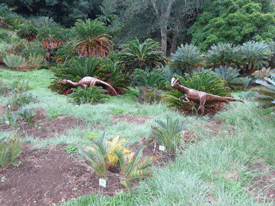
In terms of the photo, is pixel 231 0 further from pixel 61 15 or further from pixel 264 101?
pixel 61 15

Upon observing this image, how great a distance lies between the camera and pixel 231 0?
1568 centimetres

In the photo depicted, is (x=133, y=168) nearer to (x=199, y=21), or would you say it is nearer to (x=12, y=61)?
(x=12, y=61)

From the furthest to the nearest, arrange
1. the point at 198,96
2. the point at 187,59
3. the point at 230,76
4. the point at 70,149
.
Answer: the point at 230,76 < the point at 187,59 < the point at 198,96 < the point at 70,149

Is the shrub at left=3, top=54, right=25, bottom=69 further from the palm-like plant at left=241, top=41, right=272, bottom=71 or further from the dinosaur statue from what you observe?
the palm-like plant at left=241, top=41, right=272, bottom=71

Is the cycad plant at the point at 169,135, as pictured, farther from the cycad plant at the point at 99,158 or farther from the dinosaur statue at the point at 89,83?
the dinosaur statue at the point at 89,83

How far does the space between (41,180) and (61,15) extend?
28.6m

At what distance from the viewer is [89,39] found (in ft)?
26.8

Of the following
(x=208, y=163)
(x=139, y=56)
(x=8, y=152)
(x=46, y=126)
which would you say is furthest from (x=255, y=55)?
(x=8, y=152)

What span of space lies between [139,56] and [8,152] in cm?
442

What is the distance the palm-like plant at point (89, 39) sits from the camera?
26.5 feet

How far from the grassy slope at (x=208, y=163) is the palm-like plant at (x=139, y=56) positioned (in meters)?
2.67

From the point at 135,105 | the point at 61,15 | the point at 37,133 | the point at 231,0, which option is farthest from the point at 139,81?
the point at 61,15

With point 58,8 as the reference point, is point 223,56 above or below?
below

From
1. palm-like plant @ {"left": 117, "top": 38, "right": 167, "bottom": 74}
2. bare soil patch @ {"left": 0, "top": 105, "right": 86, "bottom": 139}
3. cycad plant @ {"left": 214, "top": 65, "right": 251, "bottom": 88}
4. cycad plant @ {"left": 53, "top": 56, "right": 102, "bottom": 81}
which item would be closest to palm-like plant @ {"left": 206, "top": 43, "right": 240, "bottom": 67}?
cycad plant @ {"left": 214, "top": 65, "right": 251, "bottom": 88}
